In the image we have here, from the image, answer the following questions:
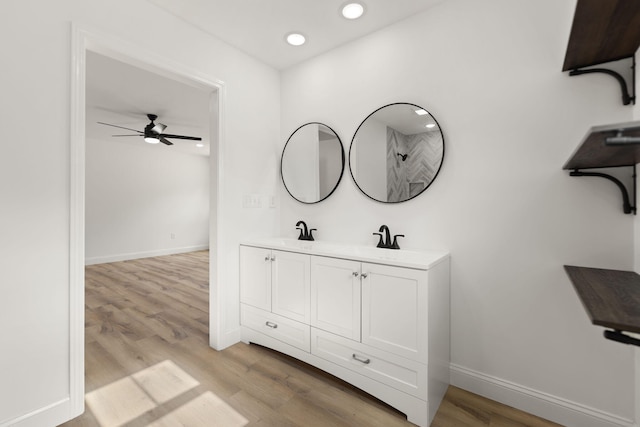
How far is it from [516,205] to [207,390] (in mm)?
2210

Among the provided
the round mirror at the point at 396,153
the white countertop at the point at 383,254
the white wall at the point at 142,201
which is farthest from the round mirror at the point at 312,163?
the white wall at the point at 142,201

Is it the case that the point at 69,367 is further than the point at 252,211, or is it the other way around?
the point at 252,211

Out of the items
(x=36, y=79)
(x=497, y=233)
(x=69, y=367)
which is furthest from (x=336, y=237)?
(x=36, y=79)

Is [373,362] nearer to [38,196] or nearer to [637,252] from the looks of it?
[637,252]

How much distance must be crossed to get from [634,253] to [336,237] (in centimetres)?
177

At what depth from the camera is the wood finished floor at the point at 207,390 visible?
159 cm

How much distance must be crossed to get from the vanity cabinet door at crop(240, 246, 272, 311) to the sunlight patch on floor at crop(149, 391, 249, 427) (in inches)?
29.0

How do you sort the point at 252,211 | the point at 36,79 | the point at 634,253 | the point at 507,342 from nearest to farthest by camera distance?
the point at 634,253, the point at 36,79, the point at 507,342, the point at 252,211

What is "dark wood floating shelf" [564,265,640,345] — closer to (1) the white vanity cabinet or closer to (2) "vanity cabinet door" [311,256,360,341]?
(2) "vanity cabinet door" [311,256,360,341]

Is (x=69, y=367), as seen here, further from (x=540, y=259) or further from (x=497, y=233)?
(x=540, y=259)

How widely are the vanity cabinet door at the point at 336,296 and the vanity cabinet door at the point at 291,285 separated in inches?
2.6

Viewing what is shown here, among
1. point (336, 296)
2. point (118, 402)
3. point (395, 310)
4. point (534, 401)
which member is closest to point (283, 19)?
point (336, 296)

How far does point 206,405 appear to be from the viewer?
1695 mm

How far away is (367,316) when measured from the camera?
5.79 ft
